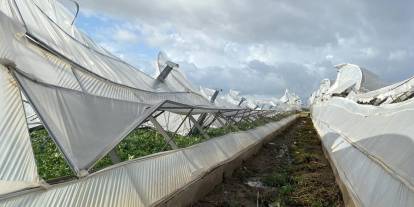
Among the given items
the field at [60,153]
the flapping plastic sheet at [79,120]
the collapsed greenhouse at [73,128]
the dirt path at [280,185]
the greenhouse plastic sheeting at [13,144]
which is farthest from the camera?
the dirt path at [280,185]

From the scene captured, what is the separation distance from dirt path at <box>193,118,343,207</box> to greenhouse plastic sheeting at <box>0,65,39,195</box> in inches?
184

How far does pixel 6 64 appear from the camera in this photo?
4.73 m

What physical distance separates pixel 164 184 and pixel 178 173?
3.06 feet

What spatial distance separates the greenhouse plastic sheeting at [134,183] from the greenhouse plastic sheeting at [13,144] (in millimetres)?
124

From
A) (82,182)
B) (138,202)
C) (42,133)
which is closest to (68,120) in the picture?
(82,182)

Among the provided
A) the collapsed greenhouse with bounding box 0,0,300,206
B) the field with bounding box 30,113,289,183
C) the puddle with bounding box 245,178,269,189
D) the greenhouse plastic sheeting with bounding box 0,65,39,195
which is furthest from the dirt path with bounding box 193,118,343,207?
the greenhouse plastic sheeting with bounding box 0,65,39,195

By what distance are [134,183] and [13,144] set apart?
244 centimetres

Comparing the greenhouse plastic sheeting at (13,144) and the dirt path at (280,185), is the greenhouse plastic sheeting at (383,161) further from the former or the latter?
the greenhouse plastic sheeting at (13,144)

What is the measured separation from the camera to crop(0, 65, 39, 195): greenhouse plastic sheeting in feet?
13.5

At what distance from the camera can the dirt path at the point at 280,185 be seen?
921 cm

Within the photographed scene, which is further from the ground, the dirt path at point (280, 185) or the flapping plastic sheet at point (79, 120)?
the flapping plastic sheet at point (79, 120)

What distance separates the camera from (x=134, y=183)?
648cm

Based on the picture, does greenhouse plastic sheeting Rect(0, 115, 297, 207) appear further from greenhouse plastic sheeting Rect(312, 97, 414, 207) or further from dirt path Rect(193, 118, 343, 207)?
greenhouse plastic sheeting Rect(312, 97, 414, 207)

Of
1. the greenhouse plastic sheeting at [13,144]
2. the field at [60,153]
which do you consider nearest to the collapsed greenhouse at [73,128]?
the greenhouse plastic sheeting at [13,144]
